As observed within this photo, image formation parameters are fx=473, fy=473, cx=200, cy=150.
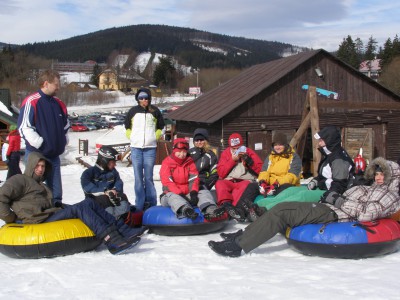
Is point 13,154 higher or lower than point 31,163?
lower

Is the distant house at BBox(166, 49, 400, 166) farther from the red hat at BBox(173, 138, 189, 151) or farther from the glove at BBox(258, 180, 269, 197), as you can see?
the red hat at BBox(173, 138, 189, 151)

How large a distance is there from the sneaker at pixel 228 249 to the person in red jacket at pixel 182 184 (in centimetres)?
95

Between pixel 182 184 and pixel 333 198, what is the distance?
84.7 inches

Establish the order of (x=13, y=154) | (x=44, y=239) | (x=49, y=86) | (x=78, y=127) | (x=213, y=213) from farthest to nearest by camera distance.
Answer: (x=78, y=127) < (x=13, y=154) < (x=213, y=213) < (x=49, y=86) < (x=44, y=239)

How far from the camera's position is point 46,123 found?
614 centimetres

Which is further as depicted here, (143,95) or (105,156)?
(143,95)

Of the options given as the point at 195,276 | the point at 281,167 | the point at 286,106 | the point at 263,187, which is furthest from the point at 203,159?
the point at 286,106

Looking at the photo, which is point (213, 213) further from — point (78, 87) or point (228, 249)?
point (78, 87)

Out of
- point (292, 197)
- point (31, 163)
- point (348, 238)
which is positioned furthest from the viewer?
point (292, 197)

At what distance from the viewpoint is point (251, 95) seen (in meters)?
19.2

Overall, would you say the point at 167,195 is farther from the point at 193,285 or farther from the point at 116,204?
the point at 193,285

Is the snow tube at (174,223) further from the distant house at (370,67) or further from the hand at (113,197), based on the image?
the distant house at (370,67)

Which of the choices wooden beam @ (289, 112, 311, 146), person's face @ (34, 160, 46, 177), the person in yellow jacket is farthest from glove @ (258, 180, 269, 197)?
wooden beam @ (289, 112, 311, 146)

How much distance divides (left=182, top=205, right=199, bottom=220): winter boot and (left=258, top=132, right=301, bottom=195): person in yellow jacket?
124 cm
